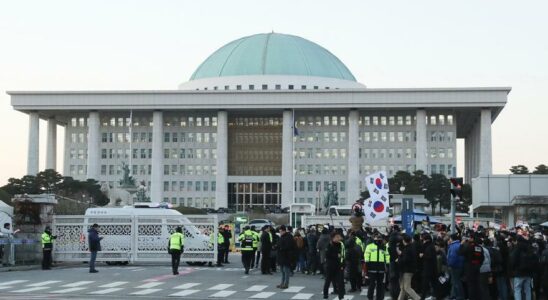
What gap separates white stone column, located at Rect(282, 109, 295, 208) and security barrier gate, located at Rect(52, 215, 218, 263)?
105888mm

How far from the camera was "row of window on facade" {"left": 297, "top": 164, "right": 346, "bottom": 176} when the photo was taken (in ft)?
513

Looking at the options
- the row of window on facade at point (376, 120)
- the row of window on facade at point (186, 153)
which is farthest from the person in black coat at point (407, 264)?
the row of window on facade at point (186, 153)

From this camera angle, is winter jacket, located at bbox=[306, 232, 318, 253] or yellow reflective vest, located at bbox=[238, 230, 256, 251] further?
winter jacket, located at bbox=[306, 232, 318, 253]

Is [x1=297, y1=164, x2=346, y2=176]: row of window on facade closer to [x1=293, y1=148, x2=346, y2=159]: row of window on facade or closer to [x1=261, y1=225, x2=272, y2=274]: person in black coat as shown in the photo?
[x1=293, y1=148, x2=346, y2=159]: row of window on facade

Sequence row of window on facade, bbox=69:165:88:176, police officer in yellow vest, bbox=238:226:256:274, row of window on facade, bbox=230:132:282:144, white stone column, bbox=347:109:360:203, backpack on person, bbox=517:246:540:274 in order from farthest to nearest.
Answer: row of window on facade, bbox=69:165:88:176
row of window on facade, bbox=230:132:282:144
white stone column, bbox=347:109:360:203
police officer in yellow vest, bbox=238:226:256:274
backpack on person, bbox=517:246:540:274

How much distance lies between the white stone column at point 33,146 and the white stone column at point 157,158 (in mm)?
18337

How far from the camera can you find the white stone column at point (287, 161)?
484ft

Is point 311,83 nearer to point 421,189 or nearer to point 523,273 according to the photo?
point 421,189

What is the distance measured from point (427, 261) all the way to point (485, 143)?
4754 inches

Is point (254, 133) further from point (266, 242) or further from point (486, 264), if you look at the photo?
point (486, 264)

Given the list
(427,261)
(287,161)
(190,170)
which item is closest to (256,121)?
(287,161)

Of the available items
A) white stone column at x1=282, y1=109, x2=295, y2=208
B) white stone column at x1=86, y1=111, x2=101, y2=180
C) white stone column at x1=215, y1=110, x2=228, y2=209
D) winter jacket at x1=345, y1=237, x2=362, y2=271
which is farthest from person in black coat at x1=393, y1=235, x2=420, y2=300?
white stone column at x1=86, y1=111, x2=101, y2=180

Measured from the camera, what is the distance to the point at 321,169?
6176 inches

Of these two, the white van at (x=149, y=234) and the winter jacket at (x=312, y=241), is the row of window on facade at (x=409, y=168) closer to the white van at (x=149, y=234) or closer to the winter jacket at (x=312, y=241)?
the white van at (x=149, y=234)
